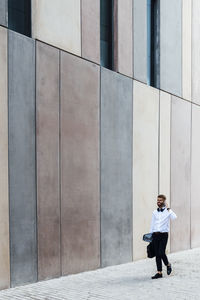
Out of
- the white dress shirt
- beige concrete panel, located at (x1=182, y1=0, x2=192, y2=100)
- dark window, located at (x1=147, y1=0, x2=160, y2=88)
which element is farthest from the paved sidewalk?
beige concrete panel, located at (x1=182, y1=0, x2=192, y2=100)

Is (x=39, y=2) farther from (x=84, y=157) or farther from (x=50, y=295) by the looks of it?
(x=50, y=295)

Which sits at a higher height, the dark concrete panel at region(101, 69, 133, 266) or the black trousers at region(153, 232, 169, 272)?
the dark concrete panel at region(101, 69, 133, 266)

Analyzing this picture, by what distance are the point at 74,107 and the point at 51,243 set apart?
304 centimetres

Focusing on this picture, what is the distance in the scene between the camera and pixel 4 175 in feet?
27.1

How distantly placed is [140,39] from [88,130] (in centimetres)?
360

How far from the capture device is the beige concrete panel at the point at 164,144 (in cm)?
1321

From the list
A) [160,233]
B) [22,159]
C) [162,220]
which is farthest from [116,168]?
[22,159]

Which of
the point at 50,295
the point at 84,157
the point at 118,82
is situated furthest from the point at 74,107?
the point at 50,295

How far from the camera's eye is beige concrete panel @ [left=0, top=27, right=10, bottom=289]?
26.8ft

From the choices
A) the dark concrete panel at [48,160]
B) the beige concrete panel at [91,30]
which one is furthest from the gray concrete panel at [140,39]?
the dark concrete panel at [48,160]

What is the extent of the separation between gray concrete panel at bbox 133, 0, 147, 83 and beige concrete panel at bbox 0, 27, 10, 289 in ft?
15.5

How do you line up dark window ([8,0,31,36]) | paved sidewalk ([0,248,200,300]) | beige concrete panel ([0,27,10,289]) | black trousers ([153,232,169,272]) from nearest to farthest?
paved sidewalk ([0,248,200,300]) < beige concrete panel ([0,27,10,289]) < dark window ([8,0,31,36]) < black trousers ([153,232,169,272])

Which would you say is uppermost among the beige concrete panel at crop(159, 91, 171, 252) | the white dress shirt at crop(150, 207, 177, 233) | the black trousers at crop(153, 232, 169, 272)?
the beige concrete panel at crop(159, 91, 171, 252)

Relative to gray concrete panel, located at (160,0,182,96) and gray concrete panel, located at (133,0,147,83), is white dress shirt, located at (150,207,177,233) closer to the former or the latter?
gray concrete panel, located at (133,0,147,83)
